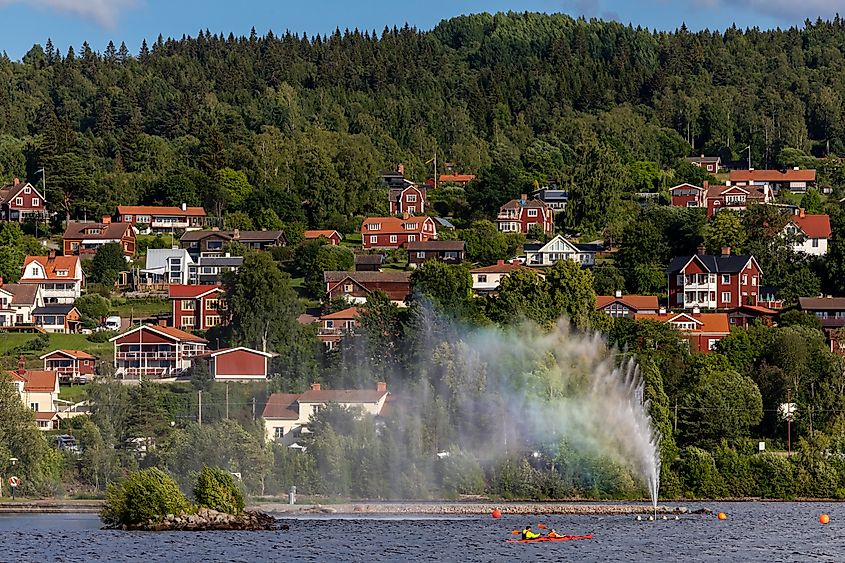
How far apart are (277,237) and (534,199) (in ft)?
83.9

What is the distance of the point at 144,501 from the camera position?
5659cm

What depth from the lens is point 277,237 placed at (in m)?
128

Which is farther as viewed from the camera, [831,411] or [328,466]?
[831,411]

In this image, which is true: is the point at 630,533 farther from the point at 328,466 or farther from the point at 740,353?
the point at 740,353

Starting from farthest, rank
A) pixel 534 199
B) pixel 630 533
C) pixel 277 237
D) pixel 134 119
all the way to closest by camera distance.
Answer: pixel 134 119 < pixel 534 199 < pixel 277 237 < pixel 630 533

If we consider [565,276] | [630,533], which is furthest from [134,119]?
[630,533]

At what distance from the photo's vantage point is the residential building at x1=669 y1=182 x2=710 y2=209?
460 ft

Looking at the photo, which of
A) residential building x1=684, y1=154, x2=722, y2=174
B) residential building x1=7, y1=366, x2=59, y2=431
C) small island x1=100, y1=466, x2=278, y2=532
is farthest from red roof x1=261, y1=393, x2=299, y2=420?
residential building x1=684, y1=154, x2=722, y2=174

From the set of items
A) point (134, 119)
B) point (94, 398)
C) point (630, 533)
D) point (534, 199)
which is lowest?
point (630, 533)

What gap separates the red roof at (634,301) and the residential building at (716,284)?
3.70 metres

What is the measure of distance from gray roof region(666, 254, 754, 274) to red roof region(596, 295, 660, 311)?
4.80 m

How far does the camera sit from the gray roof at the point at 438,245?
408 ft

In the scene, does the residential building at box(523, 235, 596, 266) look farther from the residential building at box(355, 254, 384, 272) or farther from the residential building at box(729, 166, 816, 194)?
the residential building at box(729, 166, 816, 194)

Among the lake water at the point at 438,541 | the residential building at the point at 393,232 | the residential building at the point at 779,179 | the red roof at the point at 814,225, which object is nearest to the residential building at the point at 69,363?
the lake water at the point at 438,541
